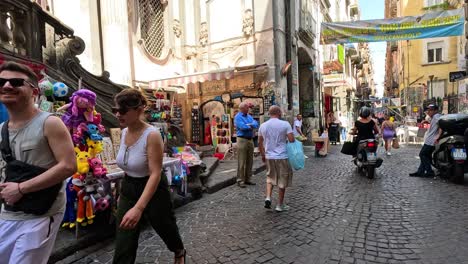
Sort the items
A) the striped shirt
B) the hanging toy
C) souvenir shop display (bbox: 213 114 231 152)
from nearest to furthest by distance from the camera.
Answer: the hanging toy, the striped shirt, souvenir shop display (bbox: 213 114 231 152)

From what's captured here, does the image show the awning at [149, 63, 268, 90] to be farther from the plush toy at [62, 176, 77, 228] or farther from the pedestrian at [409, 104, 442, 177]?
the plush toy at [62, 176, 77, 228]

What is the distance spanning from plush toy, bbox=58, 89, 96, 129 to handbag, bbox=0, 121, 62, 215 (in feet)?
6.37

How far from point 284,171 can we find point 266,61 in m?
8.66

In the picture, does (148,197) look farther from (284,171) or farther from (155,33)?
(155,33)

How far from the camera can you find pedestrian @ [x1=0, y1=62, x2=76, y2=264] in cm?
184

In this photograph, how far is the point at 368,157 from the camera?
294 inches

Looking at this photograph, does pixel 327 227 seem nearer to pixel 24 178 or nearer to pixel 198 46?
pixel 24 178

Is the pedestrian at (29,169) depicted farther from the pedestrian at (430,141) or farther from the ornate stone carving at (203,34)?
the ornate stone carving at (203,34)

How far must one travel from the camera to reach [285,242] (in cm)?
380

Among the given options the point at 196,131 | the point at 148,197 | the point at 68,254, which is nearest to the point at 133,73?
the point at 196,131

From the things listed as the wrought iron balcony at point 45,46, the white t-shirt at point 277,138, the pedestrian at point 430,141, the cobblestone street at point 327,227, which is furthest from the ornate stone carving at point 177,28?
the pedestrian at point 430,141

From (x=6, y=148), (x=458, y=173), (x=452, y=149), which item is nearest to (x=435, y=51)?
(x=452, y=149)

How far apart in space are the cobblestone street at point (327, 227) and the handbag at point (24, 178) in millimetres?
1802

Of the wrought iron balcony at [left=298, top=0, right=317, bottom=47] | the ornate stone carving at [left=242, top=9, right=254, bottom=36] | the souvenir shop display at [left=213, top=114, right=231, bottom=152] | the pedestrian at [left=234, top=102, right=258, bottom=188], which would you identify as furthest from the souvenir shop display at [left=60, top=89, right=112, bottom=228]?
the wrought iron balcony at [left=298, top=0, right=317, bottom=47]
